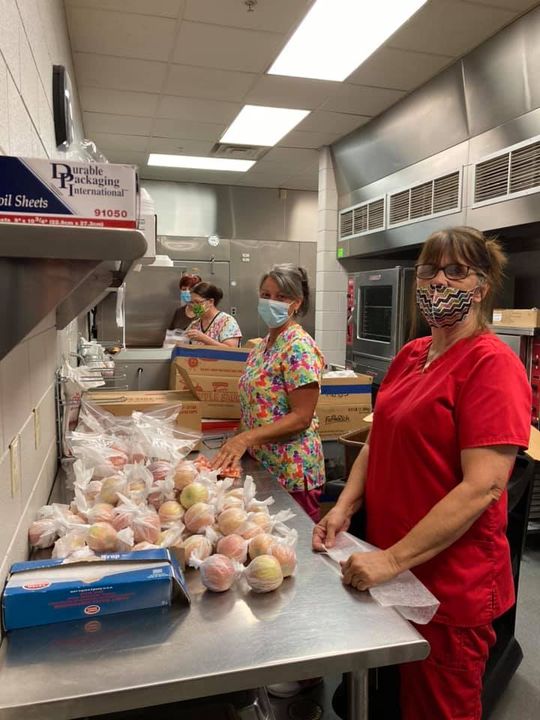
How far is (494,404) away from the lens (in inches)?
44.1

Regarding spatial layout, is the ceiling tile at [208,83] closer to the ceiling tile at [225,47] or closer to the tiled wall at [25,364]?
the ceiling tile at [225,47]

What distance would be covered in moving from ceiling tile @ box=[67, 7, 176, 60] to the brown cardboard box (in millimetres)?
1872

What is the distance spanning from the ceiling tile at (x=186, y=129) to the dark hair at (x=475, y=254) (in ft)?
11.7

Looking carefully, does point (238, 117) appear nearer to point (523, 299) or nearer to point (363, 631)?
point (523, 299)

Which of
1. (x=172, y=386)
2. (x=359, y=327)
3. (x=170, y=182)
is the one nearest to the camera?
(x=172, y=386)

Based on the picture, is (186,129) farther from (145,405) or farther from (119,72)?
(145,405)

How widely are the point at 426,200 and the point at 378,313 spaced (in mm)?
956

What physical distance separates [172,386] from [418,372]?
160 cm

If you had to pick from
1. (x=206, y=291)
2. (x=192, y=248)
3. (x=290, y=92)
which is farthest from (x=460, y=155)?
(x=192, y=248)

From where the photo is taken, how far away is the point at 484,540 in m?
1.20

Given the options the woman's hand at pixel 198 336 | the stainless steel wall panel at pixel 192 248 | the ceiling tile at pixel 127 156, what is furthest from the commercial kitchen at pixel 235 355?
the stainless steel wall panel at pixel 192 248

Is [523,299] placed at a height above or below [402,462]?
above

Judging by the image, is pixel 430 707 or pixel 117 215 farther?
pixel 430 707

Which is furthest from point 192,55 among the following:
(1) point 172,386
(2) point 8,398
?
(2) point 8,398
